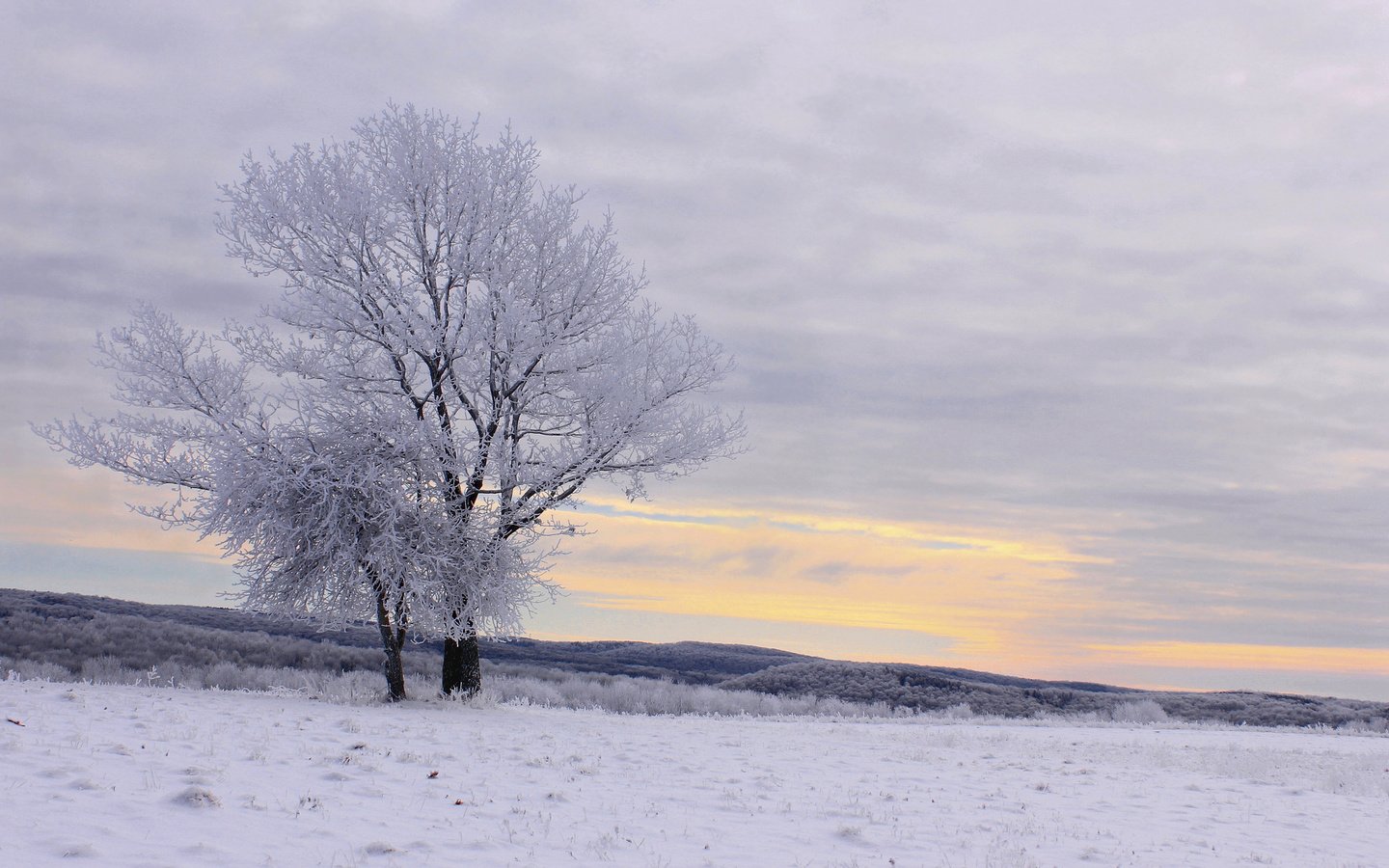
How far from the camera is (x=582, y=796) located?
970 centimetres

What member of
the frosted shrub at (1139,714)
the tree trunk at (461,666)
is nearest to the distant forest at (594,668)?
the frosted shrub at (1139,714)

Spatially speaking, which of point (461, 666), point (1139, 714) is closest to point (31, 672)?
point (461, 666)

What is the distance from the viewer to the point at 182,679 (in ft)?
72.2

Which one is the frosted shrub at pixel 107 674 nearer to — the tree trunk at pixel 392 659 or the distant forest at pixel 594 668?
the distant forest at pixel 594 668

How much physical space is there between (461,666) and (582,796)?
11.4m

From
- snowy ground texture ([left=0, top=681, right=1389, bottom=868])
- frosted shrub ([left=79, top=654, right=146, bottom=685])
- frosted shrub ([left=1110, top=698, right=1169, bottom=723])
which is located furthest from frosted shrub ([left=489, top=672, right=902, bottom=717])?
frosted shrub ([left=1110, top=698, right=1169, bottom=723])

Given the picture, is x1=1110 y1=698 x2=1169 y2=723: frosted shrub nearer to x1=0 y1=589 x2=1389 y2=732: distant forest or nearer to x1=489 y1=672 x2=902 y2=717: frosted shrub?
x1=0 y1=589 x2=1389 y2=732: distant forest

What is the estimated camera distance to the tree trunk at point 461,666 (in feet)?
67.0

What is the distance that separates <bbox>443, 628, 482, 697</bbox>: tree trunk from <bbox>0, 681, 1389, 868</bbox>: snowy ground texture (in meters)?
2.76

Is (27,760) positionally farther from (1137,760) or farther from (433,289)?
(1137,760)

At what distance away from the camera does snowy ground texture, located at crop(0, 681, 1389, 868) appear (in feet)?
23.3

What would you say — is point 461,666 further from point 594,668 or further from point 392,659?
point 594,668

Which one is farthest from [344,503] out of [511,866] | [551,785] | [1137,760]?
[1137,760]

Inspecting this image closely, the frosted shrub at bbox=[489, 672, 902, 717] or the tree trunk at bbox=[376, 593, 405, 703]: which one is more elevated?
the tree trunk at bbox=[376, 593, 405, 703]
